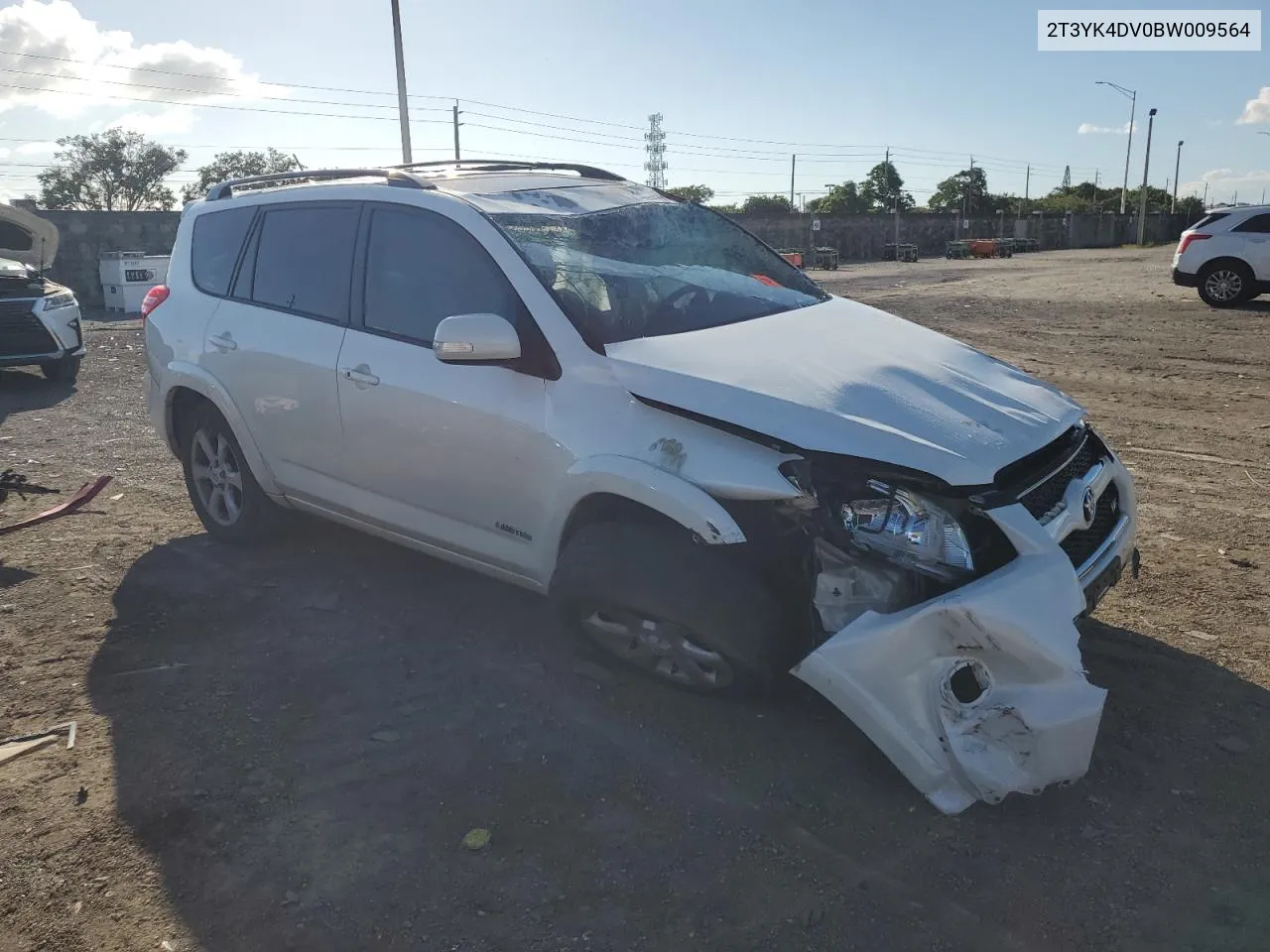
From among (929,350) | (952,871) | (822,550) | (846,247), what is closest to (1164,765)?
(952,871)

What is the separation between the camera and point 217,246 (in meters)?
5.13

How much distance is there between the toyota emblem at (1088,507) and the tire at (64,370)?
10816mm

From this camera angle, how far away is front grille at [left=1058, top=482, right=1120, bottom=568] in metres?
3.28

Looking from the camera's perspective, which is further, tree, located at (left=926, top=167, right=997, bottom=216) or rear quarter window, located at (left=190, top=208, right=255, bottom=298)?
tree, located at (left=926, top=167, right=997, bottom=216)

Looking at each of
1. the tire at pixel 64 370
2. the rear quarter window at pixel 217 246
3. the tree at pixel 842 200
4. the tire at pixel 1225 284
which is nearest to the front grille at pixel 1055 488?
the rear quarter window at pixel 217 246

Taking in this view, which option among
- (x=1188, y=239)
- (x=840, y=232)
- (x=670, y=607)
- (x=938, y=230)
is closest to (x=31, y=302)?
(x=670, y=607)

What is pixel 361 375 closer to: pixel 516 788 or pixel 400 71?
pixel 516 788

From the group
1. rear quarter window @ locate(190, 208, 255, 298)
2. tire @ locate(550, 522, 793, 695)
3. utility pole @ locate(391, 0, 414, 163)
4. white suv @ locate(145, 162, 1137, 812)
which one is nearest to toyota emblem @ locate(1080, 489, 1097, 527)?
white suv @ locate(145, 162, 1137, 812)

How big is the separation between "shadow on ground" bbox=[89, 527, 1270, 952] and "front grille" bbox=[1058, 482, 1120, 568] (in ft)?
1.87

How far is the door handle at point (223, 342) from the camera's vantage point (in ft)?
15.8

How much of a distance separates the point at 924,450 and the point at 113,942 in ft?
8.17

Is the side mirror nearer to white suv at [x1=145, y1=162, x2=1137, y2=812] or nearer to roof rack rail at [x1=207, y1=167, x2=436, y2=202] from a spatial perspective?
white suv at [x1=145, y1=162, x2=1137, y2=812]

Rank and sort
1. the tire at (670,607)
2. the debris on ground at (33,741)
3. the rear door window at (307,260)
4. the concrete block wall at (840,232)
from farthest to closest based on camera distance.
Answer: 1. the concrete block wall at (840,232)
2. the rear door window at (307,260)
3. the debris on ground at (33,741)
4. the tire at (670,607)

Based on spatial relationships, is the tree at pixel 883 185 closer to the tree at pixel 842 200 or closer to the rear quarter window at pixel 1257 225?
the tree at pixel 842 200
